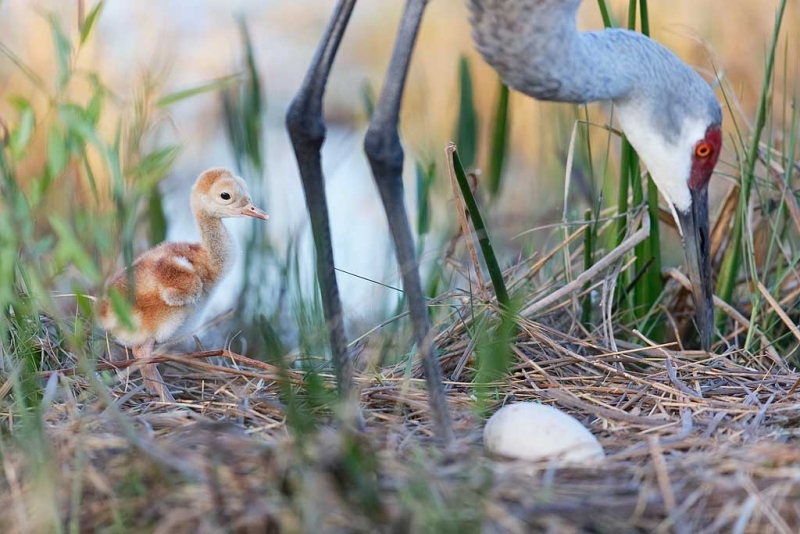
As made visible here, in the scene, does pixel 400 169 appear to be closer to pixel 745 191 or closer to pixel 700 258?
pixel 700 258

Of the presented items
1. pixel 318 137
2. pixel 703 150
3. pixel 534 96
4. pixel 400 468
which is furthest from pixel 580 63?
pixel 400 468

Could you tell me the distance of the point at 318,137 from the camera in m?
2.73

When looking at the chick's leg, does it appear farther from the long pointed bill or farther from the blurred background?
the long pointed bill

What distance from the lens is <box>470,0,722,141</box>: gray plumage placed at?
262cm

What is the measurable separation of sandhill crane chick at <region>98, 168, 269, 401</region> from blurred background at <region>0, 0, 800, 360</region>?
10.8 inches

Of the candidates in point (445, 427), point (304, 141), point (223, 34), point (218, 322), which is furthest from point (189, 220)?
point (445, 427)

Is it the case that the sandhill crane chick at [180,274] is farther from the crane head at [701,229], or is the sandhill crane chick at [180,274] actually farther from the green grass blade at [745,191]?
the green grass blade at [745,191]

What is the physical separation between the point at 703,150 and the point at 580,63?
51 centimetres

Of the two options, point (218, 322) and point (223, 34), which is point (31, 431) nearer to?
point (218, 322)

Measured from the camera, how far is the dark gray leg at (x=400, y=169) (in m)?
2.55

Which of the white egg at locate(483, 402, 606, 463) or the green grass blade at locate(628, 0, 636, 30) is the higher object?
the green grass blade at locate(628, 0, 636, 30)

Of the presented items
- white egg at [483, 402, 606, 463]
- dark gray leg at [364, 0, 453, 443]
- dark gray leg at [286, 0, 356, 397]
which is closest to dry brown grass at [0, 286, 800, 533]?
white egg at [483, 402, 606, 463]

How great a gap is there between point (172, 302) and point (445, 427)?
0.94m

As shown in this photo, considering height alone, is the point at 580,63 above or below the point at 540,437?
above
